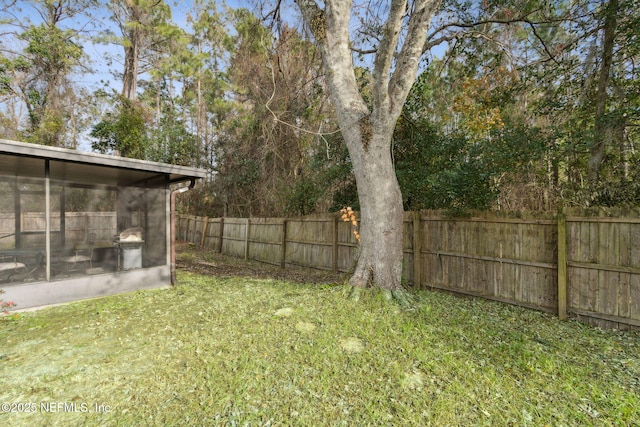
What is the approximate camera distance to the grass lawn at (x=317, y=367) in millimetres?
2119

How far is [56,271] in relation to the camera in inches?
200

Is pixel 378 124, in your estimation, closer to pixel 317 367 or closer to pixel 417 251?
pixel 417 251

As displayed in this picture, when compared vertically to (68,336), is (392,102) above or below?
above

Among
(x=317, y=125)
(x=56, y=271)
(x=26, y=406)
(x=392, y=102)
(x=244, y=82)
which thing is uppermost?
(x=244, y=82)

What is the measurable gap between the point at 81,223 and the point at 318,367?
6.20 metres

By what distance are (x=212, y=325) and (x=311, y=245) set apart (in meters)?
4.26

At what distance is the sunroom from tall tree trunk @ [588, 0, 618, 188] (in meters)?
6.74

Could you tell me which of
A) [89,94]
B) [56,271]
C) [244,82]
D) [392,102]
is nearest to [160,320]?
[56,271]

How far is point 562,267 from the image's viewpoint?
3.91 meters

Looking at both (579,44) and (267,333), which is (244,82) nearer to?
(579,44)

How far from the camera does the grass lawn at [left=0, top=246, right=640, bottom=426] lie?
212 centimetres

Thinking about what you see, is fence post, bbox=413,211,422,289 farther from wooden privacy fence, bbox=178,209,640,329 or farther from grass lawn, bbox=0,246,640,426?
grass lawn, bbox=0,246,640,426

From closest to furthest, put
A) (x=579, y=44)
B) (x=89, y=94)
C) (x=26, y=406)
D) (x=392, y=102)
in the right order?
(x=26, y=406) → (x=392, y=102) → (x=579, y=44) → (x=89, y=94)

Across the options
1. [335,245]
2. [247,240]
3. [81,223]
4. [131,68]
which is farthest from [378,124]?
[131,68]
